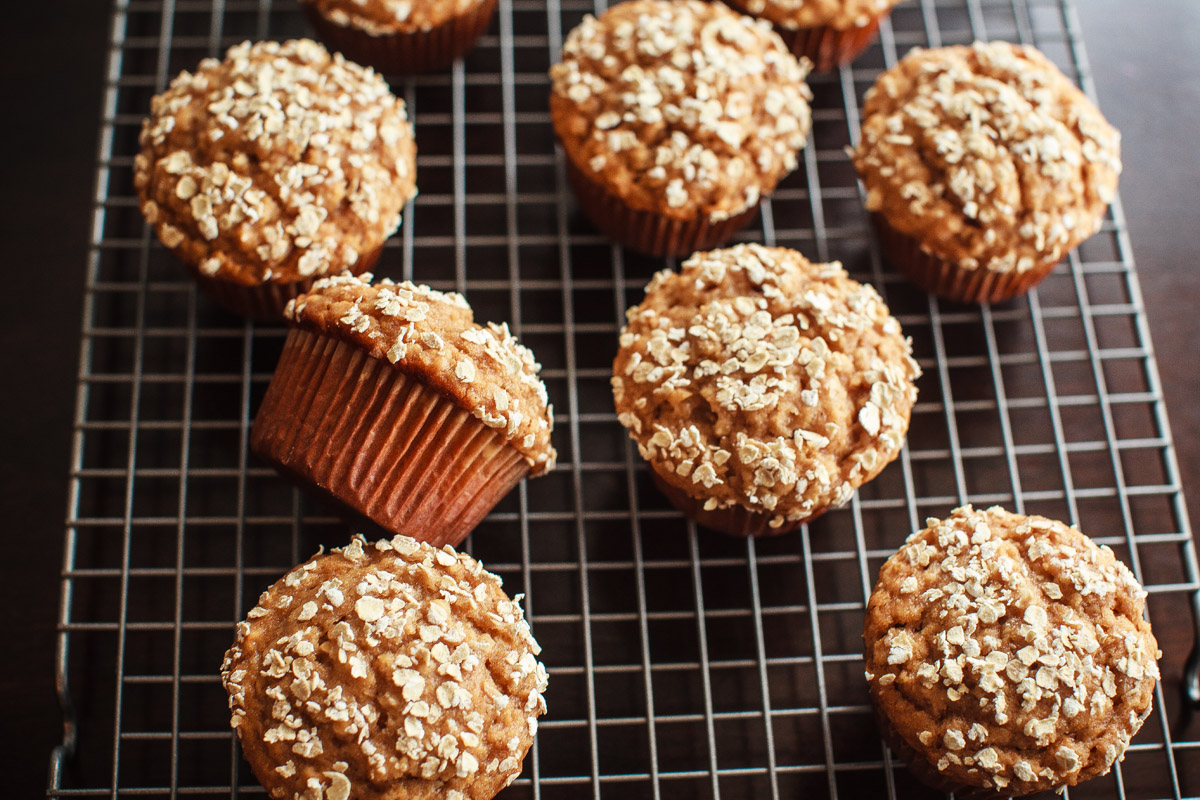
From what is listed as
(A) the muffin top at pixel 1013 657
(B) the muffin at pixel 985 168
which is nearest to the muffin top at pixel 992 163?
(B) the muffin at pixel 985 168

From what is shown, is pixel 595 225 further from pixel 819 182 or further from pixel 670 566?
pixel 670 566

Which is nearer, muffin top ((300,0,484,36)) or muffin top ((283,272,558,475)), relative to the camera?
muffin top ((283,272,558,475))

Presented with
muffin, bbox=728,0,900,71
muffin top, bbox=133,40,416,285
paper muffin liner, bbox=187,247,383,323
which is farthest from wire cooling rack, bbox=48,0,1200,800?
muffin top, bbox=133,40,416,285

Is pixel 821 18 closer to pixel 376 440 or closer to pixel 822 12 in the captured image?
pixel 822 12

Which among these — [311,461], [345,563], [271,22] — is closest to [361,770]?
[345,563]

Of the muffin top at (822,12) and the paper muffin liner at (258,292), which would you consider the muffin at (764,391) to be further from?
the muffin top at (822,12)

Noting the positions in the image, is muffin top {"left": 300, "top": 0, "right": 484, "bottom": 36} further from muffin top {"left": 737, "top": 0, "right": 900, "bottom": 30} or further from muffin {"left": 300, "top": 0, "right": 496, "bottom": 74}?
muffin top {"left": 737, "top": 0, "right": 900, "bottom": 30}
